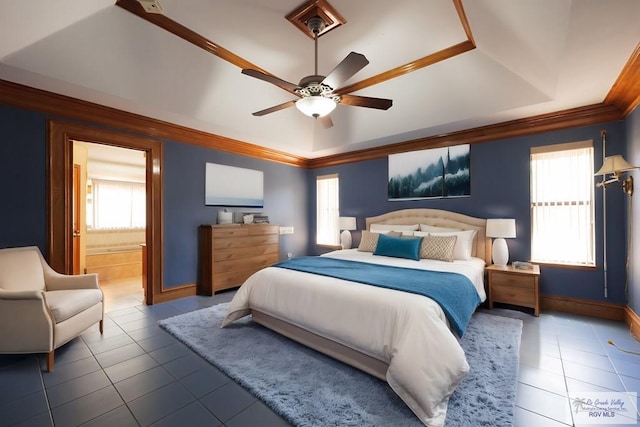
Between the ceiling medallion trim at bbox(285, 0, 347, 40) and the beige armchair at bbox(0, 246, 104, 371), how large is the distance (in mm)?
3277

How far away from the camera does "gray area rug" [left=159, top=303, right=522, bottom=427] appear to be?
66.0 inches

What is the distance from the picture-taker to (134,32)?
2674 mm

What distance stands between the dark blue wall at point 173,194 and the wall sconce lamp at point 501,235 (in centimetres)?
377

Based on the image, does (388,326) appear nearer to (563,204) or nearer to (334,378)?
(334,378)

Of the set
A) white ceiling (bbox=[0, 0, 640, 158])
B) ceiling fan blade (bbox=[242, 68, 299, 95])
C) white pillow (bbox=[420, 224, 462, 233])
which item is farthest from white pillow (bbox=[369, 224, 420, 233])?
ceiling fan blade (bbox=[242, 68, 299, 95])

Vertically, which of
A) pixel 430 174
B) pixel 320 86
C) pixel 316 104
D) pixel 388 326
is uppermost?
pixel 320 86

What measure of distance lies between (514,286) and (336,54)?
3.60m

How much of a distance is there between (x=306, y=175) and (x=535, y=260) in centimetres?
447

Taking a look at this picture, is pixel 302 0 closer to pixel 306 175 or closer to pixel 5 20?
pixel 5 20

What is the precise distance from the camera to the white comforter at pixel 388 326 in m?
1.69

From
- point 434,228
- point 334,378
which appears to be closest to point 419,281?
point 334,378

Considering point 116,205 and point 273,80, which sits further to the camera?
point 116,205

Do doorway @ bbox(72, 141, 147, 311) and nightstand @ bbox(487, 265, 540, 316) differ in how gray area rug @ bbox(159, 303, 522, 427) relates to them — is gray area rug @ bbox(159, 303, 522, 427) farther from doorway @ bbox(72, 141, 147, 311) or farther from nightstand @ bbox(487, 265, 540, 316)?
doorway @ bbox(72, 141, 147, 311)

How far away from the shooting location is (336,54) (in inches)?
127
